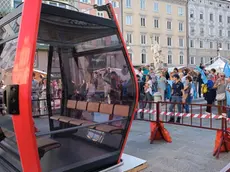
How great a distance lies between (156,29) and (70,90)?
39.9 m

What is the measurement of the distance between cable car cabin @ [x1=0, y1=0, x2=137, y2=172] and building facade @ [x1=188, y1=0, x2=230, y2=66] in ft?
150

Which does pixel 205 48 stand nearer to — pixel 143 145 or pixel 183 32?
pixel 183 32

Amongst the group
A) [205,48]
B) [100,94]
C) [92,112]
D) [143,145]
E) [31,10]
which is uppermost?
[205,48]

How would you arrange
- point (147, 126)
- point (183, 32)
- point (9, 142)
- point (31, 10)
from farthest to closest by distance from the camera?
1. point (183, 32)
2. point (147, 126)
3. point (9, 142)
4. point (31, 10)

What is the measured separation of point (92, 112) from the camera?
516 centimetres

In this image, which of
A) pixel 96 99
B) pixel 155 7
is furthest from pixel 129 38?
pixel 96 99

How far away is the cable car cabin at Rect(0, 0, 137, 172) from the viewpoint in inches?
121

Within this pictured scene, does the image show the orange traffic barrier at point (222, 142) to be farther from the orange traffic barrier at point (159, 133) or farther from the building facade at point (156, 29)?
the building facade at point (156, 29)

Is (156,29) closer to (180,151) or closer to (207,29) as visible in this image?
(207,29)

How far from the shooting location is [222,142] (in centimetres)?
517

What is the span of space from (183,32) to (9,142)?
4702 centimetres

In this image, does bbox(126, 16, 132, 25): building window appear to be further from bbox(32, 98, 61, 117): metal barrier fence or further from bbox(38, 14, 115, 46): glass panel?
bbox(38, 14, 115, 46): glass panel

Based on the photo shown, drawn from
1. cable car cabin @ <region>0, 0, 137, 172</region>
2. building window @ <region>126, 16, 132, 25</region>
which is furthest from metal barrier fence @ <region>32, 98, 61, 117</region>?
building window @ <region>126, 16, 132, 25</region>

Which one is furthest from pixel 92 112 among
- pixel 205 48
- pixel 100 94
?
pixel 205 48
